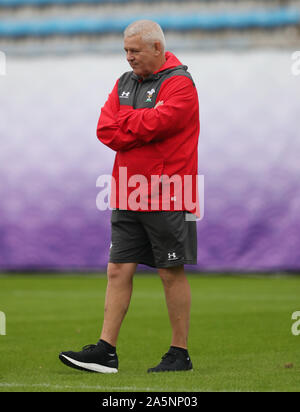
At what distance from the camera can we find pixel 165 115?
483cm

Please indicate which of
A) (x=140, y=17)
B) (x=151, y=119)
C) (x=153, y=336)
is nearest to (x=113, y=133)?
(x=151, y=119)

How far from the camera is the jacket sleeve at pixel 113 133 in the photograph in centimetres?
493

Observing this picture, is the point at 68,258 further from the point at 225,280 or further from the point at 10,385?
the point at 10,385

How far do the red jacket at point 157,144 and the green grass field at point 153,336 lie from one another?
0.93 m

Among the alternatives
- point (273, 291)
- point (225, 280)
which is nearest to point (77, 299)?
point (273, 291)

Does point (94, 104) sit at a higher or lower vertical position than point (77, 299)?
higher

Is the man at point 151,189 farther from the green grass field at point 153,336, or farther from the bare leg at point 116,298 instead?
the green grass field at point 153,336

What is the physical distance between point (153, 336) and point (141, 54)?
2.57 metres

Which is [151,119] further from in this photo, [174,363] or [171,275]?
[174,363]

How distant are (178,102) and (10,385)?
1690mm

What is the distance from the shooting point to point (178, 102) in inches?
193

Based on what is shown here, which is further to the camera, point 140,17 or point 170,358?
point 140,17

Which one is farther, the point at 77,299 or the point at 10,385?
the point at 77,299

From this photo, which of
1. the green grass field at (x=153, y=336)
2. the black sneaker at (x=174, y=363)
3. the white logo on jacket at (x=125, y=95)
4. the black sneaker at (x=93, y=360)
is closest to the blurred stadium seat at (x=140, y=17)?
the green grass field at (x=153, y=336)
